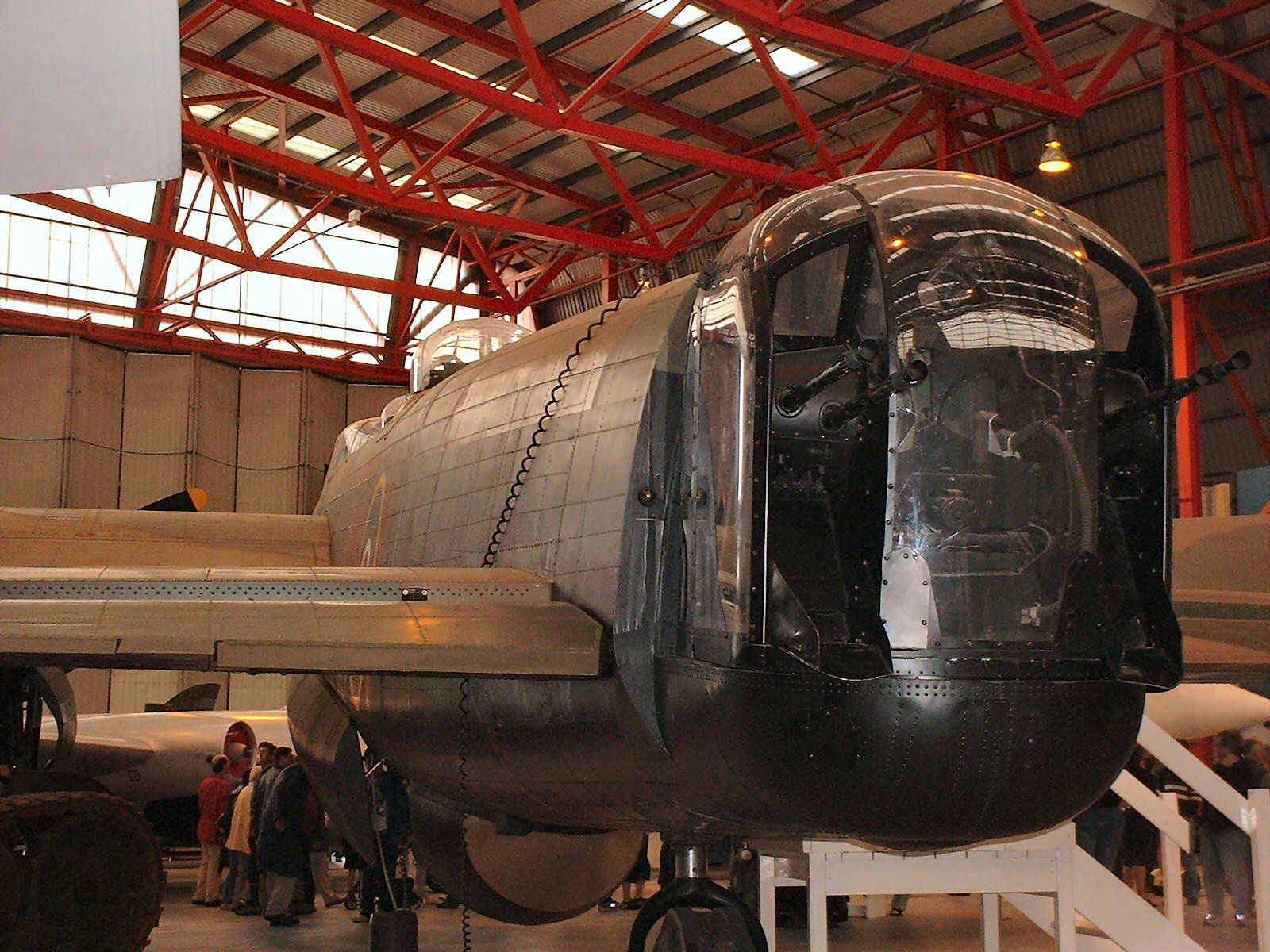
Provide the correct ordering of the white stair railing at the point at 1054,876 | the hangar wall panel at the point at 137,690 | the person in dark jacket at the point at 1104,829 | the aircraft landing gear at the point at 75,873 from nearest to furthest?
1. the aircraft landing gear at the point at 75,873
2. the white stair railing at the point at 1054,876
3. the person in dark jacket at the point at 1104,829
4. the hangar wall panel at the point at 137,690

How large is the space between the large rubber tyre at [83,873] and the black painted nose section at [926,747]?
4.74 m

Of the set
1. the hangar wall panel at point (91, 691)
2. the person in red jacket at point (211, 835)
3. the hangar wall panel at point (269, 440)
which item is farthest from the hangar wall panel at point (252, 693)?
the person in red jacket at point (211, 835)

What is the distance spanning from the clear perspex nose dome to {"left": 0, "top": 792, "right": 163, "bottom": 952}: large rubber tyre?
3410 mm

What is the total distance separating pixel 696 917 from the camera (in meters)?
7.00

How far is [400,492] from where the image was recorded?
8.34 metres

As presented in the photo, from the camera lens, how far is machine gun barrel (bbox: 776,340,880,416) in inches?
196

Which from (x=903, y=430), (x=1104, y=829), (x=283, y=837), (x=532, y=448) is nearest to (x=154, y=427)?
(x=283, y=837)

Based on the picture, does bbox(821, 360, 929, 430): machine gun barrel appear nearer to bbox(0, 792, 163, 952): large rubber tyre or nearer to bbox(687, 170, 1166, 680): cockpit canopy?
bbox(687, 170, 1166, 680): cockpit canopy

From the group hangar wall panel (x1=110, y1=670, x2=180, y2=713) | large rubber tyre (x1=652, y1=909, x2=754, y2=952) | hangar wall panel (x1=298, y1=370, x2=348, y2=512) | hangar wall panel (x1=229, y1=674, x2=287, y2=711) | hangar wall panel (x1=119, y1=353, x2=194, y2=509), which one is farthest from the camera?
hangar wall panel (x1=298, y1=370, x2=348, y2=512)

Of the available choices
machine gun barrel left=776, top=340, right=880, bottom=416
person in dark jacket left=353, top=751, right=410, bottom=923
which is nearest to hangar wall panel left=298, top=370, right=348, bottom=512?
person in dark jacket left=353, top=751, right=410, bottom=923

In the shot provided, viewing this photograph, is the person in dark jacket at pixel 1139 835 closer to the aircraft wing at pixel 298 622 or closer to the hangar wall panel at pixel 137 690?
the aircraft wing at pixel 298 622

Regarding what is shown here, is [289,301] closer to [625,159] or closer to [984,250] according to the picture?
[625,159]

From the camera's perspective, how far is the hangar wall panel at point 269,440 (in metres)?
34.7

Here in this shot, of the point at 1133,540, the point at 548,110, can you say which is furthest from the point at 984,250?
the point at 548,110
